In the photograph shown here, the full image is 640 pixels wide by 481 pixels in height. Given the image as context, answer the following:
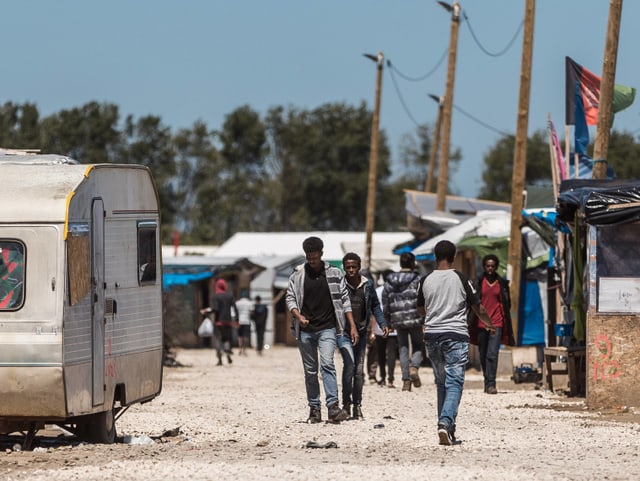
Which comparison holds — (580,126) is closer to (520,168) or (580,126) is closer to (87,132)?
(520,168)

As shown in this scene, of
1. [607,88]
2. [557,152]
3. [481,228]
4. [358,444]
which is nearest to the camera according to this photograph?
[358,444]

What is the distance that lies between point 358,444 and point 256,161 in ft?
280

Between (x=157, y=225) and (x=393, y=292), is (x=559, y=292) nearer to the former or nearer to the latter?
(x=393, y=292)

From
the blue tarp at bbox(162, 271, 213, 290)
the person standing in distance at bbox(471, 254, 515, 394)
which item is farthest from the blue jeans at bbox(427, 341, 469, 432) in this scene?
the blue tarp at bbox(162, 271, 213, 290)

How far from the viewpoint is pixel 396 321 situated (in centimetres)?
2064

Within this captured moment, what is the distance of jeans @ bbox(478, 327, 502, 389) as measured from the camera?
2006cm

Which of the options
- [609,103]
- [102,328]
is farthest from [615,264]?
[102,328]

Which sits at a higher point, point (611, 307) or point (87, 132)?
point (87, 132)

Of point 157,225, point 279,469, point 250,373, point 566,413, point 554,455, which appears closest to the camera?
point 279,469

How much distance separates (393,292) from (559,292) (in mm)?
3368

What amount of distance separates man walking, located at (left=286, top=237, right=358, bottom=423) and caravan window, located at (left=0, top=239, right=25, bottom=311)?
11.9 feet

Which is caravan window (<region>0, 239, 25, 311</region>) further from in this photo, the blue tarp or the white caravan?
the blue tarp

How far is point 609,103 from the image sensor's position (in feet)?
65.8

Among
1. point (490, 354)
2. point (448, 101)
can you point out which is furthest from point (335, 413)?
point (448, 101)
